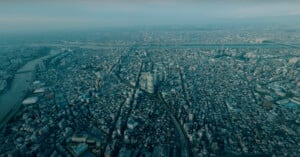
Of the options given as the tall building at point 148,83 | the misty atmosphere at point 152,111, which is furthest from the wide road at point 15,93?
the tall building at point 148,83

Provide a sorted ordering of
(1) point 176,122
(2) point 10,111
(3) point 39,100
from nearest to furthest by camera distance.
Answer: (1) point 176,122, (2) point 10,111, (3) point 39,100

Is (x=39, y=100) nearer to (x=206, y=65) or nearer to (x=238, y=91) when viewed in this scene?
(x=238, y=91)

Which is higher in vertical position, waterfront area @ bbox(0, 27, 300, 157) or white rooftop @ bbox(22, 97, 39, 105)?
white rooftop @ bbox(22, 97, 39, 105)

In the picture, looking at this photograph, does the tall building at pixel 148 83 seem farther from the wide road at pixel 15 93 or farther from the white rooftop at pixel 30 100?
the wide road at pixel 15 93

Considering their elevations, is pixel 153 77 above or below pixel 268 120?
above

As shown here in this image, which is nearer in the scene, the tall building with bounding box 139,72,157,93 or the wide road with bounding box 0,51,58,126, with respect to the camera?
the wide road with bounding box 0,51,58,126

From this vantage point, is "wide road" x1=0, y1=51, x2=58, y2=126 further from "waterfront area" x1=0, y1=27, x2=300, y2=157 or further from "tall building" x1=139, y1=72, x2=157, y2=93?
"tall building" x1=139, y1=72, x2=157, y2=93

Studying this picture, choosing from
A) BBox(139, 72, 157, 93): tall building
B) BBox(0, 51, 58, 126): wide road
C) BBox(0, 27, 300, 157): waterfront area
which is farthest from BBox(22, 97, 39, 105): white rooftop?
BBox(139, 72, 157, 93): tall building

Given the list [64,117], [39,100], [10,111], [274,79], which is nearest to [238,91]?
[274,79]
